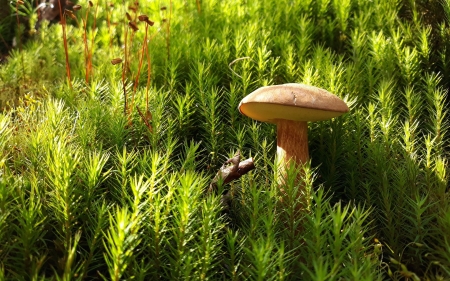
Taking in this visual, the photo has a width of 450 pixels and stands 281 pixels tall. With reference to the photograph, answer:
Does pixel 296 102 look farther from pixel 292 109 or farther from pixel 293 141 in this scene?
pixel 293 141

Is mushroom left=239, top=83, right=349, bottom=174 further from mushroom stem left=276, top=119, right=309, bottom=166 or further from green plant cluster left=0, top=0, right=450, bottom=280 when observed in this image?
green plant cluster left=0, top=0, right=450, bottom=280

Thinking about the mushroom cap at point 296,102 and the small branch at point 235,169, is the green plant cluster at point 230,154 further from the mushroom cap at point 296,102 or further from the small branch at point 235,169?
the mushroom cap at point 296,102

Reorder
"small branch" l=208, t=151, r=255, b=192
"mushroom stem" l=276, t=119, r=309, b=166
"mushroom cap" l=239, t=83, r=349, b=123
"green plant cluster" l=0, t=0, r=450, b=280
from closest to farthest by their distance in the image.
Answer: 1. "green plant cluster" l=0, t=0, r=450, b=280
2. "mushroom cap" l=239, t=83, r=349, b=123
3. "small branch" l=208, t=151, r=255, b=192
4. "mushroom stem" l=276, t=119, r=309, b=166

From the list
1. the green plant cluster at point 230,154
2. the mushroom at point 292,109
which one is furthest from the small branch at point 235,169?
the mushroom at point 292,109

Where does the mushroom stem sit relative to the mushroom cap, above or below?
below

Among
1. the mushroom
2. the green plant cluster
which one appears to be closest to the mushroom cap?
the mushroom

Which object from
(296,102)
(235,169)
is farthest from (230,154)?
(296,102)
